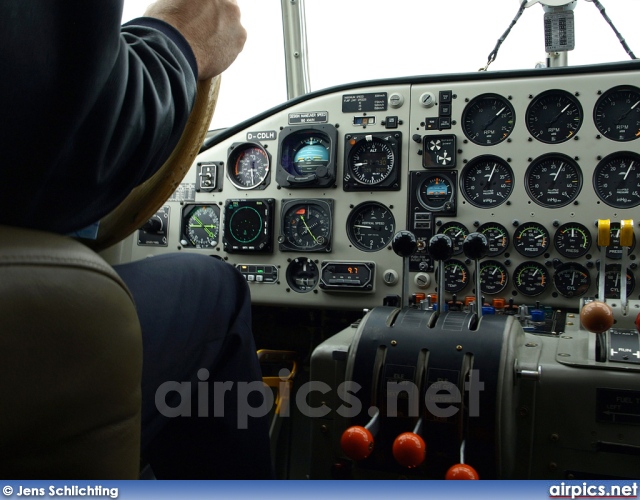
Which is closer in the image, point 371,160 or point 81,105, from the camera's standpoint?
point 81,105

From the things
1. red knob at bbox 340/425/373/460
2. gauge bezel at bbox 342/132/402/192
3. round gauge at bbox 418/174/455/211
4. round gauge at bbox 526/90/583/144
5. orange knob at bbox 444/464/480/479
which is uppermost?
round gauge at bbox 526/90/583/144

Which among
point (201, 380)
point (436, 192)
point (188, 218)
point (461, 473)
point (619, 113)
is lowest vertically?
point (461, 473)

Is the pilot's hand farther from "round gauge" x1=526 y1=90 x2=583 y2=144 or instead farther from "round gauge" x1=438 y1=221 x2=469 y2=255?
"round gauge" x1=526 y1=90 x2=583 y2=144

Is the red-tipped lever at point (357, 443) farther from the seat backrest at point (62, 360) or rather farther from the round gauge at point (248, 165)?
the round gauge at point (248, 165)

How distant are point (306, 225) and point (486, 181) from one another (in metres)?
0.87

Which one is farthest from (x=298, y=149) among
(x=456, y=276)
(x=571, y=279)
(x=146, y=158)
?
(x=146, y=158)

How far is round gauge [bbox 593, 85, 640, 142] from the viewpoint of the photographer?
2.36 metres

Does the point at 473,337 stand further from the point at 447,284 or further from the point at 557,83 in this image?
the point at 557,83

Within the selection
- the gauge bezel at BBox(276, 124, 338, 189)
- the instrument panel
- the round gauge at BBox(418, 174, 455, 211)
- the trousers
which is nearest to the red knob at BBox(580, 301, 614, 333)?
the trousers

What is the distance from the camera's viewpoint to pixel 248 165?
294 centimetres

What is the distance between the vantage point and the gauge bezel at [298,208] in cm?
271

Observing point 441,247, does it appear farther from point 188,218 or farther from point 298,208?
point 188,218

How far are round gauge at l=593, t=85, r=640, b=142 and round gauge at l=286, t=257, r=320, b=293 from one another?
140 centimetres

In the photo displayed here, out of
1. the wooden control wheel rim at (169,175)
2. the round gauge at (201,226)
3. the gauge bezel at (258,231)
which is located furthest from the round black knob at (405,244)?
the round gauge at (201,226)
